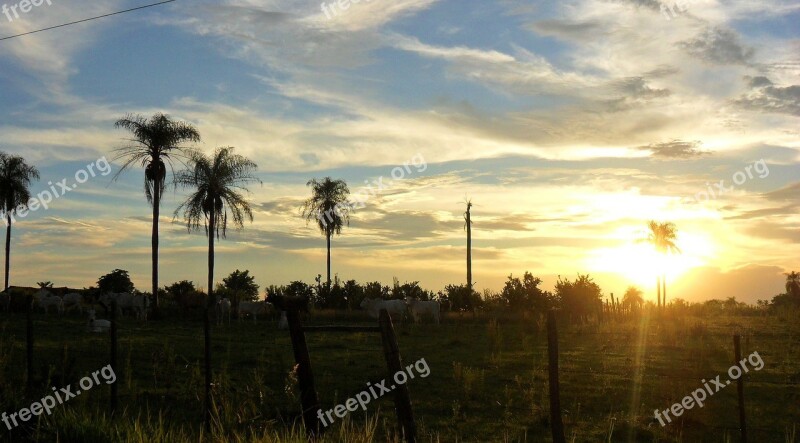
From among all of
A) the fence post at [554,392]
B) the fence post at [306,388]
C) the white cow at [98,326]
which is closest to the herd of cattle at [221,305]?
the white cow at [98,326]

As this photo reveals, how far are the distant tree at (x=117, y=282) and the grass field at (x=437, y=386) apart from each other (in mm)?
37014

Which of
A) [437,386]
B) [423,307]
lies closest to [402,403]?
[437,386]

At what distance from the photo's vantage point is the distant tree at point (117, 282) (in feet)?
215

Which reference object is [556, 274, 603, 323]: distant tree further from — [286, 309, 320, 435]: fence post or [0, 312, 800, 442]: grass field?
[286, 309, 320, 435]: fence post

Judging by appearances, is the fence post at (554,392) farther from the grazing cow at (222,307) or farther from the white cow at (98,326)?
the grazing cow at (222,307)

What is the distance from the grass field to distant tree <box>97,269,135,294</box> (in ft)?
121

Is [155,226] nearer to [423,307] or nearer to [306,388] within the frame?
[423,307]

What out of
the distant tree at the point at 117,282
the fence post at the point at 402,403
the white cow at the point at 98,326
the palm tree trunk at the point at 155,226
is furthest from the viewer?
the distant tree at the point at 117,282

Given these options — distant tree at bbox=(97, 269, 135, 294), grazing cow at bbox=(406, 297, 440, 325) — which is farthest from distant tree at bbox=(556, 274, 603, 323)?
distant tree at bbox=(97, 269, 135, 294)

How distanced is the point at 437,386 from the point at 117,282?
54.8 metres

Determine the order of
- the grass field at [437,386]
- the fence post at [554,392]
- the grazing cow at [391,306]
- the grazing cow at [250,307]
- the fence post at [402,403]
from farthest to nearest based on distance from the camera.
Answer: the grazing cow at [391,306] < the grazing cow at [250,307] < the grass field at [437,386] < the fence post at [554,392] < the fence post at [402,403]

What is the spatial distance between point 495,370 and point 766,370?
700 centimetres

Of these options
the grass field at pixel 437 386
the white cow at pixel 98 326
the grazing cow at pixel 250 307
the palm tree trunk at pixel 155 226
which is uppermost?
the palm tree trunk at pixel 155 226

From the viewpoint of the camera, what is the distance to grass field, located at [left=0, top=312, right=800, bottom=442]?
11.0 m
